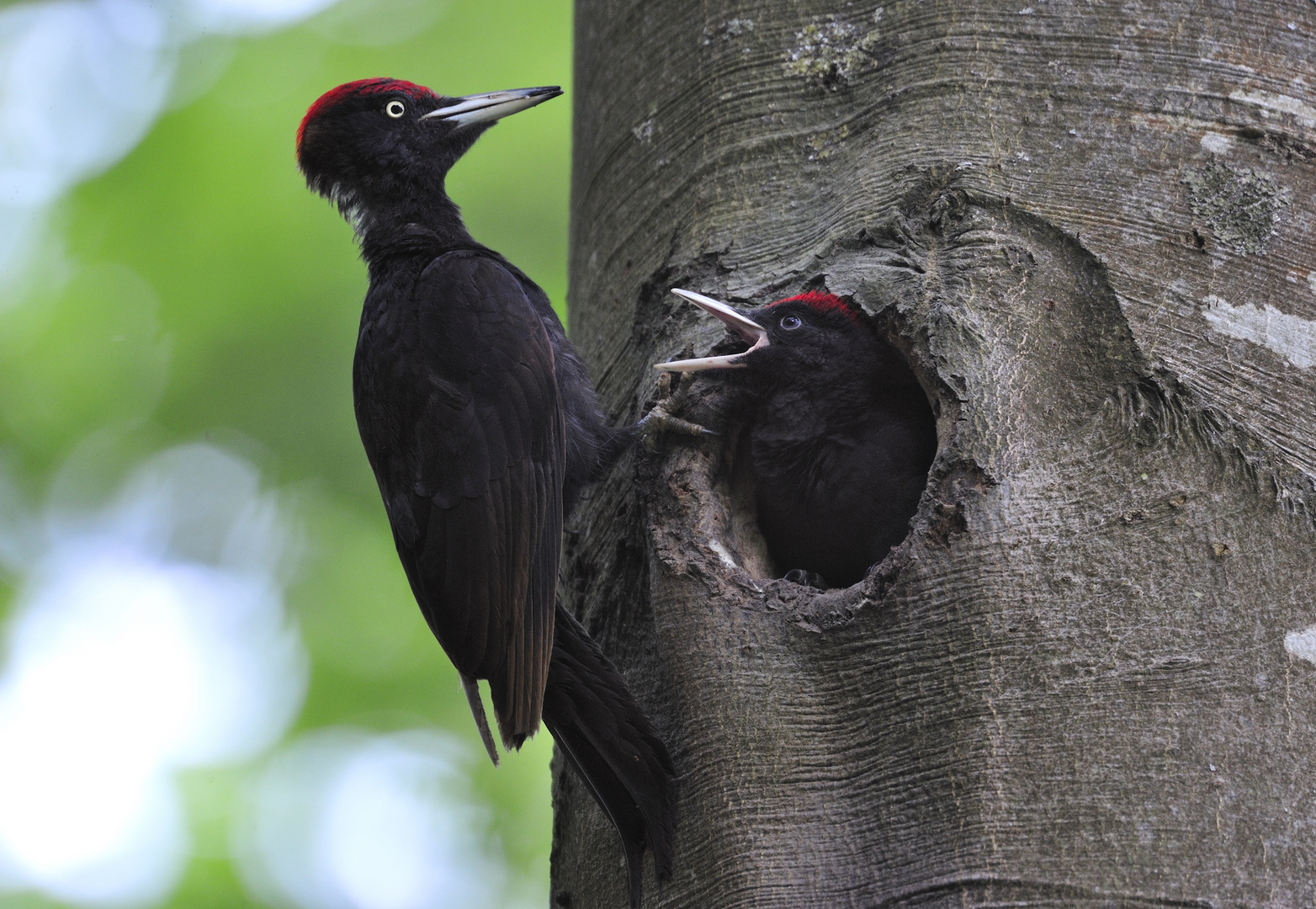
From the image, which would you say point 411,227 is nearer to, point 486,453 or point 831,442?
point 486,453

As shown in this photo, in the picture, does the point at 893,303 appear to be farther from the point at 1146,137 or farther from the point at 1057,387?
the point at 1146,137

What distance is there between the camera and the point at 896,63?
8.15 feet

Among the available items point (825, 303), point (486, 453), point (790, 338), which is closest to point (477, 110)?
point (486, 453)

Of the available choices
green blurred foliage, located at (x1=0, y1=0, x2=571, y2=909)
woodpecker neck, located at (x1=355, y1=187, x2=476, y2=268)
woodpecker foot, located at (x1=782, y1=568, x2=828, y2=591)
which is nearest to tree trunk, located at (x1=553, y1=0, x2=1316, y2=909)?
woodpecker foot, located at (x1=782, y1=568, x2=828, y2=591)

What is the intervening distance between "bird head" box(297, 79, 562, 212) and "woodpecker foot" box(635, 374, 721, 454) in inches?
59.1

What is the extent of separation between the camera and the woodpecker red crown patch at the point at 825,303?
2.50 m

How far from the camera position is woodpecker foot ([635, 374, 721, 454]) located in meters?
2.59

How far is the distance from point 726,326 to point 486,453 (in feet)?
2.22

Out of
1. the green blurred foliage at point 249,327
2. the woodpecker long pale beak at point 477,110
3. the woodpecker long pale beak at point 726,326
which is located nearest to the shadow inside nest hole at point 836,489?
the woodpecker long pale beak at point 726,326

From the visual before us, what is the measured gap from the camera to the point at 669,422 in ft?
8.61

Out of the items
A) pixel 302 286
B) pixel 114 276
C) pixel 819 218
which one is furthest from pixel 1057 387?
pixel 114 276

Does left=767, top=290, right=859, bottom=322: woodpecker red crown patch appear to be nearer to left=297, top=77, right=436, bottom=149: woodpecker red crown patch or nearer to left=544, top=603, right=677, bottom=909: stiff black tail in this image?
left=544, top=603, right=677, bottom=909: stiff black tail

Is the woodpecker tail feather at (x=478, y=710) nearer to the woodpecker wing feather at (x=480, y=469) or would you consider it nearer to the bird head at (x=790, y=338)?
the woodpecker wing feather at (x=480, y=469)

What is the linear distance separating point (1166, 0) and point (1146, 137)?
292 mm
